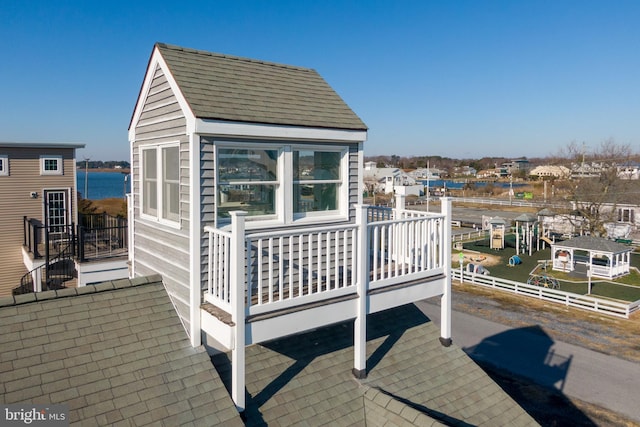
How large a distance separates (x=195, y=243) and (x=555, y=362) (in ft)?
41.9

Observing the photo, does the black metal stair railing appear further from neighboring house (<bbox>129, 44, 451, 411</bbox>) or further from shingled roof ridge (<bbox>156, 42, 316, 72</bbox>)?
shingled roof ridge (<bbox>156, 42, 316, 72</bbox>)

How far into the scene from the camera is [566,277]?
24.5 m

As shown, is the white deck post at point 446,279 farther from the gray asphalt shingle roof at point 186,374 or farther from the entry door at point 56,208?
the entry door at point 56,208

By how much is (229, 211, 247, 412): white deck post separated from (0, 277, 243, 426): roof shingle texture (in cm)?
17

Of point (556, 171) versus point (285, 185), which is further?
point (556, 171)

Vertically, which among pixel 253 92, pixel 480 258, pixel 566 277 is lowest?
pixel 566 277

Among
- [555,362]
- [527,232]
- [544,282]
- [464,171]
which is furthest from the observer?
[464,171]

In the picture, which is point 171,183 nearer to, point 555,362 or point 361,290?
point 361,290

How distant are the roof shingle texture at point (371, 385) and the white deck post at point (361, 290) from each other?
0.72ft

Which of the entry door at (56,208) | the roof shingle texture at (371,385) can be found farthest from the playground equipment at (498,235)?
the roof shingle texture at (371,385)

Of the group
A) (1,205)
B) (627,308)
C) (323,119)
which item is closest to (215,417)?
(323,119)

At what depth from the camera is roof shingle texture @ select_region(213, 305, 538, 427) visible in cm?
522

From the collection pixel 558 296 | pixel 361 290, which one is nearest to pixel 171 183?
pixel 361 290

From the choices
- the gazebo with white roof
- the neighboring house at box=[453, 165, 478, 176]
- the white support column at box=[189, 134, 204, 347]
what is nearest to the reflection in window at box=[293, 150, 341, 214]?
the white support column at box=[189, 134, 204, 347]
